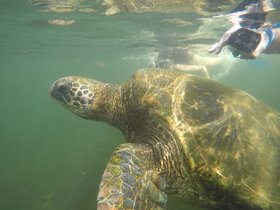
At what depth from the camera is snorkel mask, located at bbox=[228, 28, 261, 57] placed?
5164 millimetres

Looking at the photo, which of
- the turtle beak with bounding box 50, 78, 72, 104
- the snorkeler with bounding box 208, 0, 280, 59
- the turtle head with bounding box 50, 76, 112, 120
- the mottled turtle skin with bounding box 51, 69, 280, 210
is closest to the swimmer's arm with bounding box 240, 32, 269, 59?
the snorkeler with bounding box 208, 0, 280, 59

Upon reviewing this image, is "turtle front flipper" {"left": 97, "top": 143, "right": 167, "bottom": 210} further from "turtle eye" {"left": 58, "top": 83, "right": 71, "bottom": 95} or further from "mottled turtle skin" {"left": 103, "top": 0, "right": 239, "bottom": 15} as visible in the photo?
"mottled turtle skin" {"left": 103, "top": 0, "right": 239, "bottom": 15}

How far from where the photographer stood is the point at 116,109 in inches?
175

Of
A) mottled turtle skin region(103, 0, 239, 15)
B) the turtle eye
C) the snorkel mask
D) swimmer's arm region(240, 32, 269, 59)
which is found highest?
the snorkel mask

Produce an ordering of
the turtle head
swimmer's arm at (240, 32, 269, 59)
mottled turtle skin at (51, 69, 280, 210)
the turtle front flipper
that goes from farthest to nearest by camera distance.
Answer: swimmer's arm at (240, 32, 269, 59)
the turtle head
mottled turtle skin at (51, 69, 280, 210)
the turtle front flipper

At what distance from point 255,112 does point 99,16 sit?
1088 centimetres

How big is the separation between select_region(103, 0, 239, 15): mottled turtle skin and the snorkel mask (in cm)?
445

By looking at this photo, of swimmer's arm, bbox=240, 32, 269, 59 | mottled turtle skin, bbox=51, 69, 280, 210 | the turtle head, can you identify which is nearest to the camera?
mottled turtle skin, bbox=51, 69, 280, 210

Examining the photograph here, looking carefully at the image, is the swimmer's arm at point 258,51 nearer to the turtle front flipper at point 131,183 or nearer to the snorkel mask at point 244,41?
the snorkel mask at point 244,41

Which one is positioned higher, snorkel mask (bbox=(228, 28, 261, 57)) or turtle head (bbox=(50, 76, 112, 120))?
snorkel mask (bbox=(228, 28, 261, 57))

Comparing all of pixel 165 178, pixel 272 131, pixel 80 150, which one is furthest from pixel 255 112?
pixel 80 150

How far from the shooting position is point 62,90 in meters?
4.78

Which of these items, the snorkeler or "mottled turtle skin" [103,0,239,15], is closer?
the snorkeler

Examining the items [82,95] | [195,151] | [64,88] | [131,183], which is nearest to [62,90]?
[64,88]
